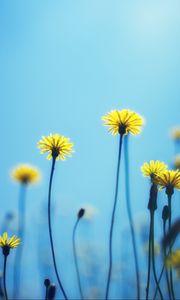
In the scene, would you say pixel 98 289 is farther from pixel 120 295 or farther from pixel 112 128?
pixel 112 128

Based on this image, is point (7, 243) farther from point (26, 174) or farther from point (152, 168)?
point (26, 174)

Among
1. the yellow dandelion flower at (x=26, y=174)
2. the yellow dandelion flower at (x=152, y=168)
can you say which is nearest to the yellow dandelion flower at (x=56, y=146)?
the yellow dandelion flower at (x=152, y=168)

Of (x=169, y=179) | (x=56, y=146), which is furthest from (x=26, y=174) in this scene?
(x=169, y=179)

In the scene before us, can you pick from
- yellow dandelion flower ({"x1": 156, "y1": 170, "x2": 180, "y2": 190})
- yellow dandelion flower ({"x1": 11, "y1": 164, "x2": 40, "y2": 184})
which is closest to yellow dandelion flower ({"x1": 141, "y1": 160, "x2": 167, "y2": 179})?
yellow dandelion flower ({"x1": 156, "y1": 170, "x2": 180, "y2": 190})

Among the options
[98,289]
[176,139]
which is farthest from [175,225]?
[176,139]

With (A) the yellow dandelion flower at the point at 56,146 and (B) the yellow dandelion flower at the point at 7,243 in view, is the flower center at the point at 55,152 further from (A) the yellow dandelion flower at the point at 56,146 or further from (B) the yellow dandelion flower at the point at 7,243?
(B) the yellow dandelion flower at the point at 7,243

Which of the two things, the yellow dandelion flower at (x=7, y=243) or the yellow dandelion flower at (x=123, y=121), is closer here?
the yellow dandelion flower at (x=7, y=243)
